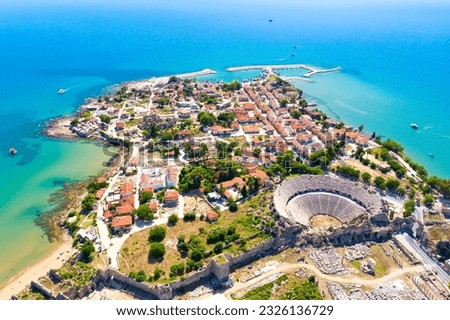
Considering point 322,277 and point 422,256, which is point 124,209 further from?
point 422,256

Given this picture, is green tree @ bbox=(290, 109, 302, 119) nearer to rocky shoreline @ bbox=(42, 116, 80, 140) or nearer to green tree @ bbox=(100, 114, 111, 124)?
green tree @ bbox=(100, 114, 111, 124)

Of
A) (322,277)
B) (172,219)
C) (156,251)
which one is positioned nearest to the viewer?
(322,277)

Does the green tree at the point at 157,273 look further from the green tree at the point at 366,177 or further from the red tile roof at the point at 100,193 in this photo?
the green tree at the point at 366,177

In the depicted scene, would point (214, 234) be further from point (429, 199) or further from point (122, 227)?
point (429, 199)

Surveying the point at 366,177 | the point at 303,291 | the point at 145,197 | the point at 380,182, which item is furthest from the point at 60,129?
the point at 380,182

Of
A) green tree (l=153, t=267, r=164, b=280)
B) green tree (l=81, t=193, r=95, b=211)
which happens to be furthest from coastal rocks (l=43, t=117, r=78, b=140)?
green tree (l=153, t=267, r=164, b=280)

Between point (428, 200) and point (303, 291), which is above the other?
point (303, 291)
